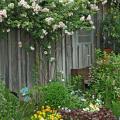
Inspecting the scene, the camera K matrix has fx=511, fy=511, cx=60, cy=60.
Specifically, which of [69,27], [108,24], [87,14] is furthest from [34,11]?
[108,24]

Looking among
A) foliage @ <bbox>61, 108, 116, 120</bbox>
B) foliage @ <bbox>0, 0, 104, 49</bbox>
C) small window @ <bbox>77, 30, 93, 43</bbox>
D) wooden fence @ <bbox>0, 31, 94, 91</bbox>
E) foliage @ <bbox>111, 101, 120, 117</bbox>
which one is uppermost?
foliage @ <bbox>0, 0, 104, 49</bbox>

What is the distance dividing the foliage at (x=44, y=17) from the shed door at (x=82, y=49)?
1217mm

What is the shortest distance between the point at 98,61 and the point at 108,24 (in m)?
1.23

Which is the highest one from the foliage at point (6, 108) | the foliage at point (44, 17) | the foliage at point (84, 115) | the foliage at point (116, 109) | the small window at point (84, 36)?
the foliage at point (44, 17)

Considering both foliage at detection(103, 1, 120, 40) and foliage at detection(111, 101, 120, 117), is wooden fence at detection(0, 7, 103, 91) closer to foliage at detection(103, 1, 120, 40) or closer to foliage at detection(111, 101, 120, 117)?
foliage at detection(103, 1, 120, 40)

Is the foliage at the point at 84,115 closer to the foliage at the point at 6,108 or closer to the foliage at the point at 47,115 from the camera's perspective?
the foliage at the point at 47,115

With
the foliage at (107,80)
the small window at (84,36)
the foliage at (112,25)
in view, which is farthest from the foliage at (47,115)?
the foliage at (112,25)

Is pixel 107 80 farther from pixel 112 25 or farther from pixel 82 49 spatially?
pixel 112 25

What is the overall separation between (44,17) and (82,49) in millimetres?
2857

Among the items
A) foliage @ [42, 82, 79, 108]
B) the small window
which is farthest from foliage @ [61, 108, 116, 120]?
the small window

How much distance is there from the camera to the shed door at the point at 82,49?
12.7 metres

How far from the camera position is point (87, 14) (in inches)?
459

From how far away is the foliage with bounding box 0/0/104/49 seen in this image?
9.95 metres

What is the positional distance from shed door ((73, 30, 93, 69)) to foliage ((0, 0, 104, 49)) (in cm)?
122
